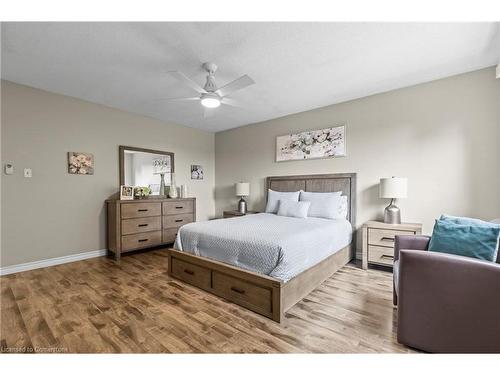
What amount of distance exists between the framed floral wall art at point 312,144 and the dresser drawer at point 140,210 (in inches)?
95.7

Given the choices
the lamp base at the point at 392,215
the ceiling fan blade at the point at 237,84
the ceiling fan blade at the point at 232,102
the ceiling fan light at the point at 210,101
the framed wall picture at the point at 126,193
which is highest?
the ceiling fan blade at the point at 232,102

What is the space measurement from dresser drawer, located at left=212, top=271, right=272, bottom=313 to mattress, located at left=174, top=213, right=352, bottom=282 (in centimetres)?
14

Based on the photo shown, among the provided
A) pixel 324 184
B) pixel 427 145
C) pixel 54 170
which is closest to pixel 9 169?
pixel 54 170

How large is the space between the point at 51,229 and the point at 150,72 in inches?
104

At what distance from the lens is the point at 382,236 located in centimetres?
290

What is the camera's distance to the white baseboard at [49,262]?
2.87 m

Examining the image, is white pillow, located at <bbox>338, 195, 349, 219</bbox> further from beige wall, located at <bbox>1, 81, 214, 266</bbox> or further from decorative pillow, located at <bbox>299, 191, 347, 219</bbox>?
beige wall, located at <bbox>1, 81, 214, 266</bbox>

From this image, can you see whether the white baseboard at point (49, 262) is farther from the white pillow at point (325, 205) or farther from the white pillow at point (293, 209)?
the white pillow at point (325, 205)

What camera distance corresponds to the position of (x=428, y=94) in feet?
9.62

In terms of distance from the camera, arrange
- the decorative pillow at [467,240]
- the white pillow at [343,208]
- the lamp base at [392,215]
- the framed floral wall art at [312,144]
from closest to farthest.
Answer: the decorative pillow at [467,240] → the lamp base at [392,215] → the white pillow at [343,208] → the framed floral wall art at [312,144]

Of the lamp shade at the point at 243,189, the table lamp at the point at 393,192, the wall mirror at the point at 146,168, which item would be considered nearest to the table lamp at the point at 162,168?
the wall mirror at the point at 146,168

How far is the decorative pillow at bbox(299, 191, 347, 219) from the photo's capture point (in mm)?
3305
